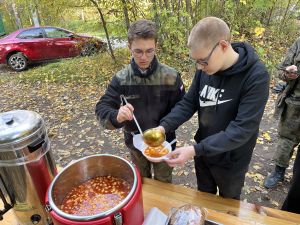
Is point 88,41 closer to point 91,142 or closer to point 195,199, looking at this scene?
point 91,142

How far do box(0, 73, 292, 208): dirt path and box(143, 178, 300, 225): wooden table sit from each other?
4.67 feet

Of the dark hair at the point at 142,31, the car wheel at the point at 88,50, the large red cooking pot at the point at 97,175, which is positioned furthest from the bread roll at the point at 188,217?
the car wheel at the point at 88,50

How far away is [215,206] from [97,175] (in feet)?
2.47

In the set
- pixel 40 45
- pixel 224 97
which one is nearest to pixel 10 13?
pixel 40 45

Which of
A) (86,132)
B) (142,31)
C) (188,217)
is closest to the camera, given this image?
(188,217)

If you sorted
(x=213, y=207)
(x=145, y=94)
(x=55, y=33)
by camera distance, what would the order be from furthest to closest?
(x=55, y=33) → (x=145, y=94) → (x=213, y=207)

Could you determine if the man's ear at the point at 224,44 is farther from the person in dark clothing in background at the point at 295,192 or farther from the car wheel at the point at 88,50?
the car wheel at the point at 88,50

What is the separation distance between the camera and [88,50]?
9.94 m

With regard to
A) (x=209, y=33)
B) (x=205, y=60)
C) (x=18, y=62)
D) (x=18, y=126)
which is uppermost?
(x=209, y=33)

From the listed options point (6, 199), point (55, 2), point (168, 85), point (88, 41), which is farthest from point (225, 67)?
point (88, 41)

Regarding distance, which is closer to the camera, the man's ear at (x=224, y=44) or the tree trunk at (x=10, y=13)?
the man's ear at (x=224, y=44)

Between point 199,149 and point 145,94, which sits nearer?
point 199,149

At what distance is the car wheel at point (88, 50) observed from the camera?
9.80 metres

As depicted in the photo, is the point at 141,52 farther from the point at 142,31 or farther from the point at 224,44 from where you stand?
the point at 224,44
